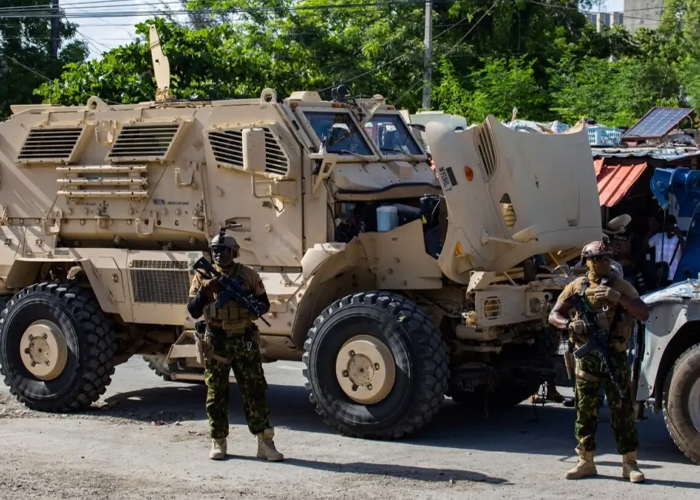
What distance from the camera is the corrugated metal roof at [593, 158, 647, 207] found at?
46.8ft

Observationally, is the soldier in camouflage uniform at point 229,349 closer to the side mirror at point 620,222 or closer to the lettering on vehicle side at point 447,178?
the lettering on vehicle side at point 447,178

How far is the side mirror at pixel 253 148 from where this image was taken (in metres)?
9.41

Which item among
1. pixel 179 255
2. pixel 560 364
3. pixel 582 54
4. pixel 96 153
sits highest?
pixel 582 54

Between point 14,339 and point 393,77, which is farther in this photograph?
point 393,77

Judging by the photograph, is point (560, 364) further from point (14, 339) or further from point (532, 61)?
point (532, 61)

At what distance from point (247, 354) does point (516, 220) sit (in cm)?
249

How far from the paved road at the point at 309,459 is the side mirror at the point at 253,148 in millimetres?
2179

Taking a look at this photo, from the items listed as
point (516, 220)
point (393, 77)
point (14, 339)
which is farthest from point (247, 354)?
point (393, 77)

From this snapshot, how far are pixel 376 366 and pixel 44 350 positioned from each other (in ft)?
10.8

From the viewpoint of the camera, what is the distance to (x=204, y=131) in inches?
402

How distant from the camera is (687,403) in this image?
7.93 m

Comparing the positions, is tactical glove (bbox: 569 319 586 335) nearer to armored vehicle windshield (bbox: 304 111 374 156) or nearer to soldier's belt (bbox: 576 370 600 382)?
soldier's belt (bbox: 576 370 600 382)

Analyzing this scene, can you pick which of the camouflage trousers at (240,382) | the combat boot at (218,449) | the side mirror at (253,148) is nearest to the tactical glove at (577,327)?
the camouflage trousers at (240,382)

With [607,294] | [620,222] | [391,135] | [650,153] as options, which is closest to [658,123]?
[650,153]
